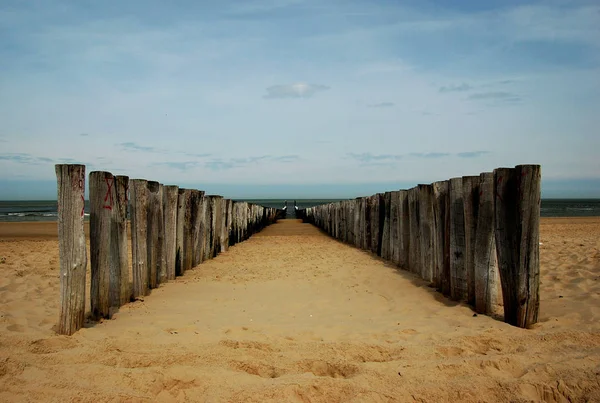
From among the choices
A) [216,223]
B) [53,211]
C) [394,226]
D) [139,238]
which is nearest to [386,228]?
[394,226]

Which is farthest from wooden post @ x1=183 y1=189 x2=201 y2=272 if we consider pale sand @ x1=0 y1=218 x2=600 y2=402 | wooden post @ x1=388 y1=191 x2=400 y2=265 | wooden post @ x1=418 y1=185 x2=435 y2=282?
Result: wooden post @ x1=418 y1=185 x2=435 y2=282

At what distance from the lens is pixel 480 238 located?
17.2 ft

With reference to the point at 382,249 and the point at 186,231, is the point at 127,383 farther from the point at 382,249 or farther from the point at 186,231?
the point at 382,249

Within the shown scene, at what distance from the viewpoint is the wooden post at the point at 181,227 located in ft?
25.0

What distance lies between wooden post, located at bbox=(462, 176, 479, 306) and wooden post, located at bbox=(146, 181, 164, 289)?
3.97 metres

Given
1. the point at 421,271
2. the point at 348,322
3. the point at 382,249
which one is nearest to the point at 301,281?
the point at 421,271

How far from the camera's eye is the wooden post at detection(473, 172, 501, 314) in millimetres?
5145

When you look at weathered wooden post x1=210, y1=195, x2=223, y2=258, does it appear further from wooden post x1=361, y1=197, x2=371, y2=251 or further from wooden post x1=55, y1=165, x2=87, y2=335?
wooden post x1=55, y1=165, x2=87, y2=335

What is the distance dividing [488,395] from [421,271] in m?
4.23

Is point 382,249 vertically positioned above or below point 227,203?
below

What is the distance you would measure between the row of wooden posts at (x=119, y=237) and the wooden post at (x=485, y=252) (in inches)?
153

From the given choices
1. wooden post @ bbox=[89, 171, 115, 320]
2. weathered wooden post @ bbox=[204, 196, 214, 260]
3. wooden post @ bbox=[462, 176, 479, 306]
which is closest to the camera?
wooden post @ bbox=[89, 171, 115, 320]

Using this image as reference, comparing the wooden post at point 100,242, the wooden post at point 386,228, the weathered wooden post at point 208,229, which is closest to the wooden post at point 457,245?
the wooden post at point 386,228

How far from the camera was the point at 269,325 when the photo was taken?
4.79 m
